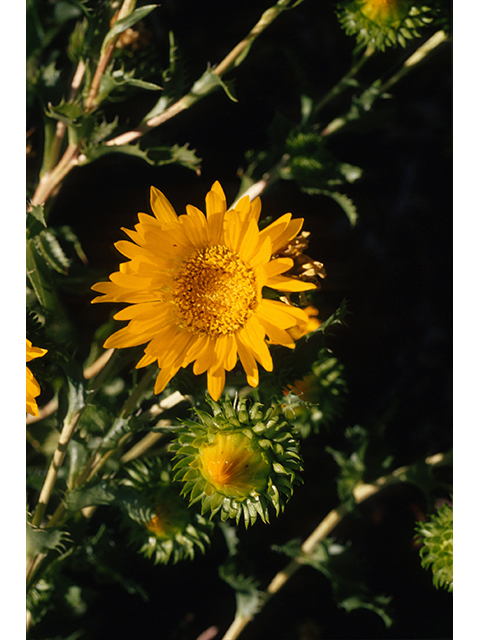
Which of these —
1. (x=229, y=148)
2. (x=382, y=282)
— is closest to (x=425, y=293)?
(x=382, y=282)

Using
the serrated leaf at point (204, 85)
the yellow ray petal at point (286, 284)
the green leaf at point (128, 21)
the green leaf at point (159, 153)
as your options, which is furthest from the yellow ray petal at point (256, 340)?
the green leaf at point (128, 21)

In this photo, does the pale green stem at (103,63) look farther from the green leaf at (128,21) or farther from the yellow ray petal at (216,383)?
the yellow ray petal at (216,383)

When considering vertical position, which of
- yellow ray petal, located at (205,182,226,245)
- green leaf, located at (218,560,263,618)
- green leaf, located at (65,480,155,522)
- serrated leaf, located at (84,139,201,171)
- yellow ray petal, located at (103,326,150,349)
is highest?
serrated leaf, located at (84,139,201,171)

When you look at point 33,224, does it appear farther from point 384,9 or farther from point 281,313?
point 384,9

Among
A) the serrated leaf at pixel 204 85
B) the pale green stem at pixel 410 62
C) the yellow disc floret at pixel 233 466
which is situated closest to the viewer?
the yellow disc floret at pixel 233 466

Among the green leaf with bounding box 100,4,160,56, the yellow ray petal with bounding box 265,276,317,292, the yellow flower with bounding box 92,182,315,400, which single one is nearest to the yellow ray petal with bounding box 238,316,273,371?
the yellow flower with bounding box 92,182,315,400

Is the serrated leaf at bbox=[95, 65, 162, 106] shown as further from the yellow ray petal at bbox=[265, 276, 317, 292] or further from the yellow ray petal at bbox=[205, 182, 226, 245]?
the yellow ray petal at bbox=[265, 276, 317, 292]
